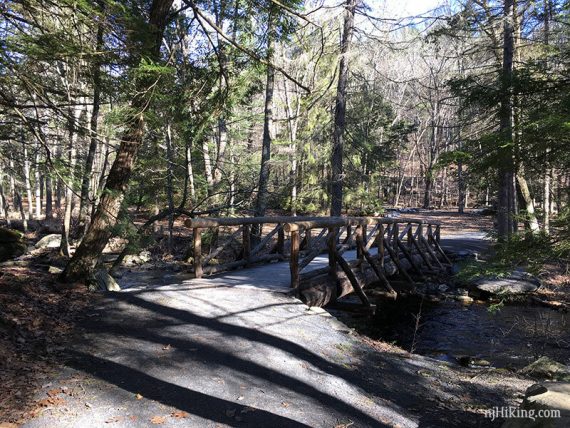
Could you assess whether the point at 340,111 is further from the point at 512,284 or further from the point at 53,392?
the point at 53,392

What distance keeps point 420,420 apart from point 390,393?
509 millimetres

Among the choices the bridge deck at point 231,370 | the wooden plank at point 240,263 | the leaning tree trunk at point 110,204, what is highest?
the leaning tree trunk at point 110,204

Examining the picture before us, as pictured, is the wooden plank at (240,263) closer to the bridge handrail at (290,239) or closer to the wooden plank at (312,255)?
the bridge handrail at (290,239)

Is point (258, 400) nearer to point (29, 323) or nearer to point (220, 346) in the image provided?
point (220, 346)

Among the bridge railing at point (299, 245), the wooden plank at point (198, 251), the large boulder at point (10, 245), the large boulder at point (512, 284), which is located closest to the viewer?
the wooden plank at point (198, 251)

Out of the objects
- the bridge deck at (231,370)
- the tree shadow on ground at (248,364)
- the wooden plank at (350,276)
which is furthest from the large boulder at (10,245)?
the wooden plank at (350,276)

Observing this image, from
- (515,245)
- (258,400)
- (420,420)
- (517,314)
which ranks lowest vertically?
(517,314)

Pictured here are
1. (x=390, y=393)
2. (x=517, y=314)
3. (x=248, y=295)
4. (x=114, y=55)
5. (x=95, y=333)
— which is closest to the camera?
(x=390, y=393)

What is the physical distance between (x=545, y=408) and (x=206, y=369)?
2887 millimetres

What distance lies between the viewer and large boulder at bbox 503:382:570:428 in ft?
9.33

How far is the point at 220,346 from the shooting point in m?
4.50

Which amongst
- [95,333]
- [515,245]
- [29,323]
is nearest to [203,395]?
[95,333]

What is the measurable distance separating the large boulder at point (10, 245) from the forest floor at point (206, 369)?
845cm

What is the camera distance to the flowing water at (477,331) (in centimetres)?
735
